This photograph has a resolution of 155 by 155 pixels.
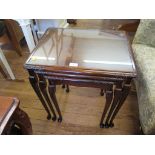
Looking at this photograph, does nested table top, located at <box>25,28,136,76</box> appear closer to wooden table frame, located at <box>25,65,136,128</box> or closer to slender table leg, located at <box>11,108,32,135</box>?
wooden table frame, located at <box>25,65,136,128</box>

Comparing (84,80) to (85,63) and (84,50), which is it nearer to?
(85,63)

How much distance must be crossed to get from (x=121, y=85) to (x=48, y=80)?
40cm

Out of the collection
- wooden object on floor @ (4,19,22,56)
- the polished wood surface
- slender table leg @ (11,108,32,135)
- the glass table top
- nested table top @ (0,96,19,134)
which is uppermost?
nested table top @ (0,96,19,134)

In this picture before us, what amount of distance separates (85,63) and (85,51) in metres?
0.12

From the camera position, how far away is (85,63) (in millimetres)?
829

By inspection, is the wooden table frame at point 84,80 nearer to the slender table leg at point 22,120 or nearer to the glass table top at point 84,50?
the glass table top at point 84,50

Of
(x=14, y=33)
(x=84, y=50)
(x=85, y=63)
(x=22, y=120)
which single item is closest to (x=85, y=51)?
(x=84, y=50)

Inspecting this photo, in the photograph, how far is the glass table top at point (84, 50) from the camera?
2.69 feet

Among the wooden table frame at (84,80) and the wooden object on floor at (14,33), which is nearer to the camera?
the wooden table frame at (84,80)

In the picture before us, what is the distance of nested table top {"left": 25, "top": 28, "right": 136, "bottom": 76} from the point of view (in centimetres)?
81

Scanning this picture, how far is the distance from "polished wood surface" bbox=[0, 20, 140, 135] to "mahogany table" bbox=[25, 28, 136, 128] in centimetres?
24

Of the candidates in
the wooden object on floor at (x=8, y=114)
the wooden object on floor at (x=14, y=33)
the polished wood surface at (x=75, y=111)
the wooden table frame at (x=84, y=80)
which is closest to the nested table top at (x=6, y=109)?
the wooden object on floor at (x=8, y=114)

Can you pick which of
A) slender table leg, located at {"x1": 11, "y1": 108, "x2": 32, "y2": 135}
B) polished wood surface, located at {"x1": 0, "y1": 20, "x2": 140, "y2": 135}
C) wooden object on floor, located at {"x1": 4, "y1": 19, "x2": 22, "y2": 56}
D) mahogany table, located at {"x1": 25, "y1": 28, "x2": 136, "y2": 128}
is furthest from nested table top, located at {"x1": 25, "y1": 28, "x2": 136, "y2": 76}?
wooden object on floor, located at {"x1": 4, "y1": 19, "x2": 22, "y2": 56}
